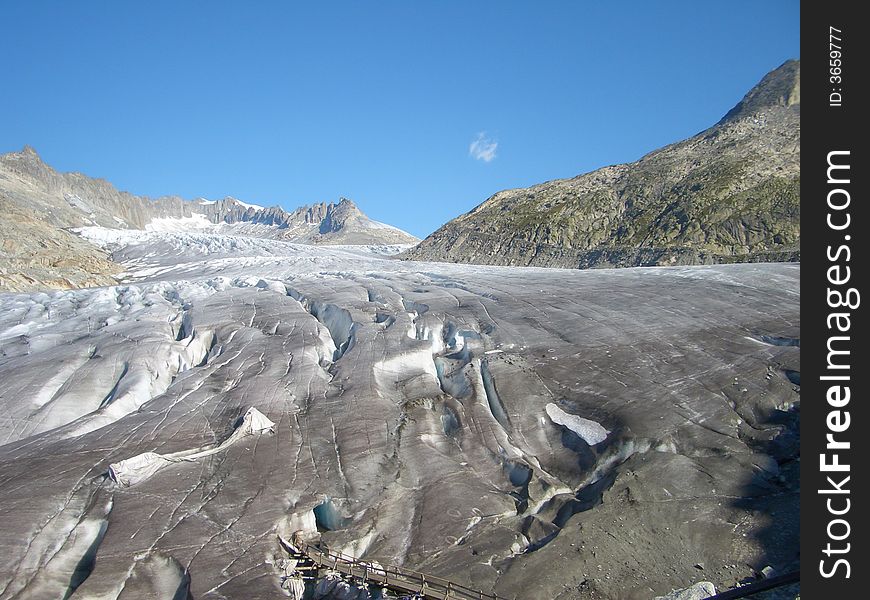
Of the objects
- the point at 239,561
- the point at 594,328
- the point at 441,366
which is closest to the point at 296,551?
the point at 239,561

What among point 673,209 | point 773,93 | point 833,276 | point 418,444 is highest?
point 773,93

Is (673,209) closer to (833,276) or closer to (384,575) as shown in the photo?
(833,276)

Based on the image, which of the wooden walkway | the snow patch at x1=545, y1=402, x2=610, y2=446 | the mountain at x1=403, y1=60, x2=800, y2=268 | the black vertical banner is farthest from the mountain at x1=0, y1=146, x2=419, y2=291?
the black vertical banner

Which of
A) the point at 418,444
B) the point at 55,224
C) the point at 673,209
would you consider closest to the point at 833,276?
the point at 418,444

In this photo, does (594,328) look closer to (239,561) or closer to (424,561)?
(424,561)

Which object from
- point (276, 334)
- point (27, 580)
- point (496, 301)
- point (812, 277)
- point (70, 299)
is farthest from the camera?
point (70, 299)

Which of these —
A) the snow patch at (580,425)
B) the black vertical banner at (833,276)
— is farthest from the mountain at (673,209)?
the black vertical banner at (833,276)

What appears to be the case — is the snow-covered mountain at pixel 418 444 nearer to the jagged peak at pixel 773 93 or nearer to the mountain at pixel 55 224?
the mountain at pixel 55 224

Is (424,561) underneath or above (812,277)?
underneath
